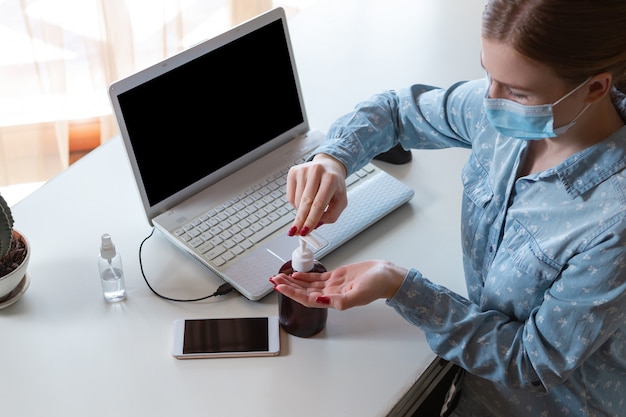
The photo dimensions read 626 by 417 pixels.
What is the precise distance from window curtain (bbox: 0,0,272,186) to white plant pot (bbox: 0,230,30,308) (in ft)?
3.84

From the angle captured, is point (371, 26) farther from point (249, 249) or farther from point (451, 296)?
point (451, 296)

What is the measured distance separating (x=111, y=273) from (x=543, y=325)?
2.22 feet

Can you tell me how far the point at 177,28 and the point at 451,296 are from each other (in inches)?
68.5

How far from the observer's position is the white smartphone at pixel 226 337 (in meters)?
1.14

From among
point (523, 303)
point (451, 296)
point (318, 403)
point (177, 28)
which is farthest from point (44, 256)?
point (177, 28)

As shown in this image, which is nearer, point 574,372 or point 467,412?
point 574,372

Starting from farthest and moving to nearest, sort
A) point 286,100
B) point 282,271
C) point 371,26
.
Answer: point 371,26, point 286,100, point 282,271

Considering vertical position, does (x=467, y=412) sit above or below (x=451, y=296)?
below

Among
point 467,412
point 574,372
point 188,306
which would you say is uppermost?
point 188,306

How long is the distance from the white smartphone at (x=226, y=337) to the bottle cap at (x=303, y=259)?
0.10 m

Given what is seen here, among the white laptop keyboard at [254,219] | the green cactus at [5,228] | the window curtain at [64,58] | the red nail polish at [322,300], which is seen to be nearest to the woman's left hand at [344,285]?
the red nail polish at [322,300]

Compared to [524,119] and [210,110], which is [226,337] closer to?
[210,110]

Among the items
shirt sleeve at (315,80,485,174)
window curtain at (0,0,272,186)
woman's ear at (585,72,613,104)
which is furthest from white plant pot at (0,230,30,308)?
window curtain at (0,0,272,186)

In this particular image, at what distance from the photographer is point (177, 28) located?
101 inches
